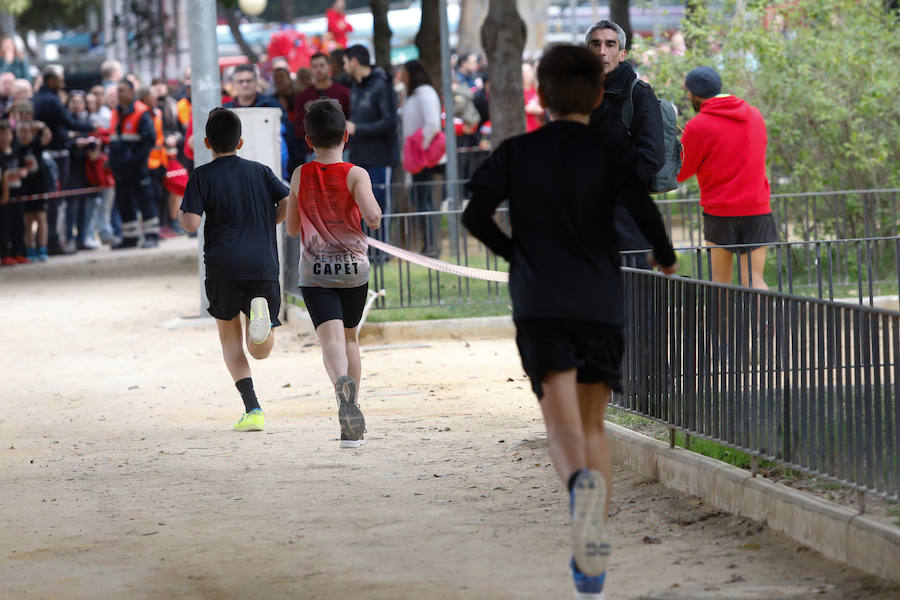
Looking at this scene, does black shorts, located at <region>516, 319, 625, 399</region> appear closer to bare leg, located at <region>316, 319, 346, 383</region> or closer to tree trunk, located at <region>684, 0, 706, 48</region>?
bare leg, located at <region>316, 319, 346, 383</region>

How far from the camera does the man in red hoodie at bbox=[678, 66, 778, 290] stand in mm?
9922

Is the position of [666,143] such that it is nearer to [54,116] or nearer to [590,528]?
[590,528]

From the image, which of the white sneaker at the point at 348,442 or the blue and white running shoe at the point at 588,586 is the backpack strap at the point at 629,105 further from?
the blue and white running shoe at the point at 588,586

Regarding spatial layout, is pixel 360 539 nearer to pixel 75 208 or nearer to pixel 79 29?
pixel 75 208

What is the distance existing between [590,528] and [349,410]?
3530 millimetres

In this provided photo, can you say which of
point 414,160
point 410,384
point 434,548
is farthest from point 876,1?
point 434,548

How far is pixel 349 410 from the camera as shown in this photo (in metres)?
8.16

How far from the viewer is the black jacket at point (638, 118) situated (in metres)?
7.89

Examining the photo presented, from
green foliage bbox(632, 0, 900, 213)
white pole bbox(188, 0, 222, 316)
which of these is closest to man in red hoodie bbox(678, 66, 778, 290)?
green foliage bbox(632, 0, 900, 213)

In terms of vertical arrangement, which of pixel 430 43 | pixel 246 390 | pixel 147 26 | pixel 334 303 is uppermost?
pixel 147 26

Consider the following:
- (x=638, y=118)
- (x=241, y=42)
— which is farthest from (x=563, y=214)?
(x=241, y=42)

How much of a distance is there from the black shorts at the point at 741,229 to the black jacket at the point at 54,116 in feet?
44.4

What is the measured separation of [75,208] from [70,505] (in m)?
16.7

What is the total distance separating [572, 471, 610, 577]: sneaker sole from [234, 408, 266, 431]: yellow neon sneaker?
4421 mm
